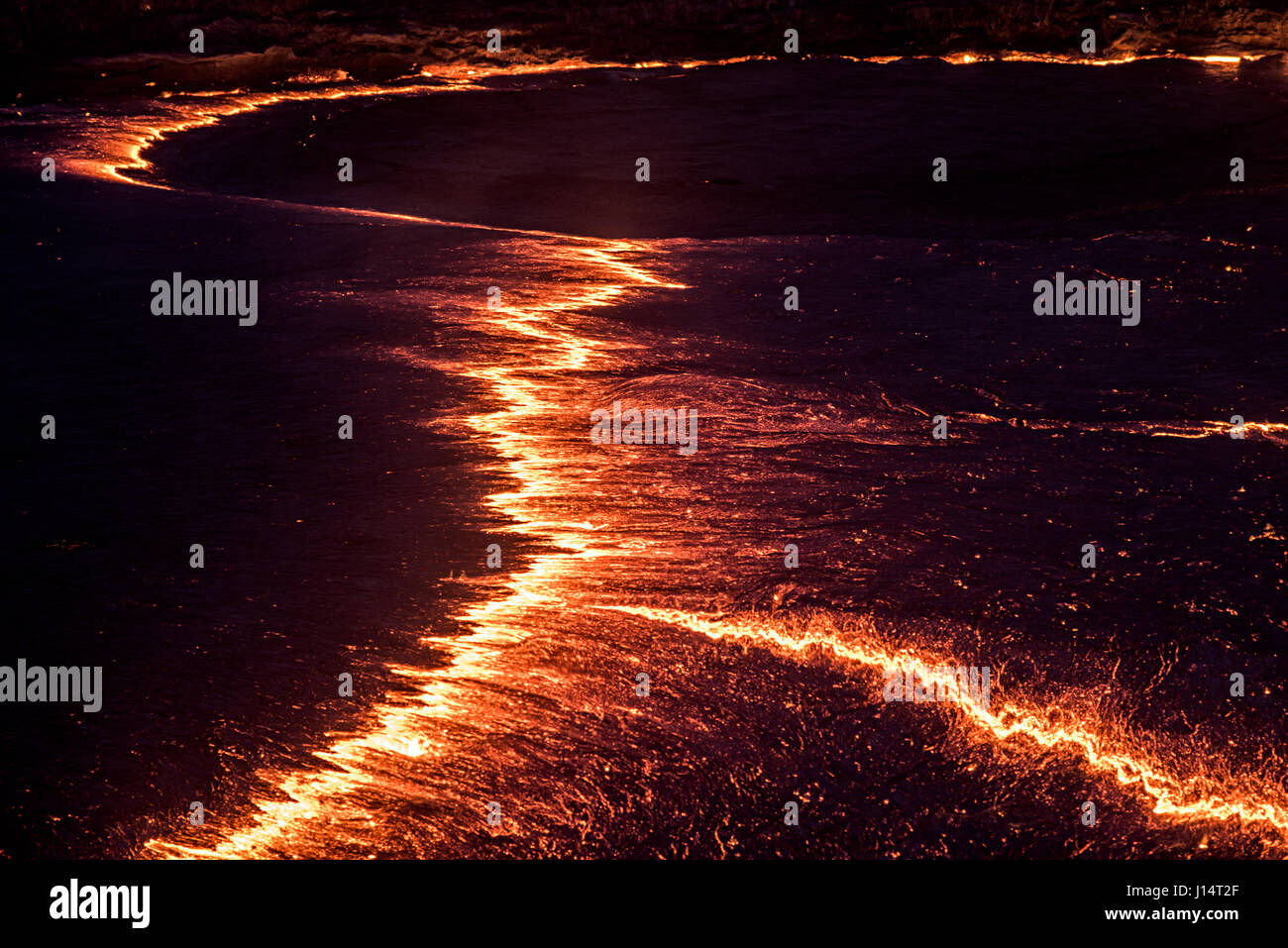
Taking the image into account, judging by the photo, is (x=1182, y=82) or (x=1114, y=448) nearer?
(x=1114, y=448)

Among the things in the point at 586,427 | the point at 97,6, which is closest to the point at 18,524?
the point at 586,427

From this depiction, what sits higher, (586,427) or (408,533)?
(586,427)

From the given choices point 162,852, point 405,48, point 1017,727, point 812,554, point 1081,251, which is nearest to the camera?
point 162,852

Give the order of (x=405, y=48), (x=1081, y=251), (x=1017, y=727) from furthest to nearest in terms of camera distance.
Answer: (x=405, y=48)
(x=1081, y=251)
(x=1017, y=727)

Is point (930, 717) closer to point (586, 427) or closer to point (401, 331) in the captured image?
point (586, 427)

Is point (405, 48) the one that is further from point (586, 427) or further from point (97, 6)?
point (586, 427)

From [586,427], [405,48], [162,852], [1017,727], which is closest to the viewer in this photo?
[162,852]

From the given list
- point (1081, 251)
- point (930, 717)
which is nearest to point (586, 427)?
point (930, 717)

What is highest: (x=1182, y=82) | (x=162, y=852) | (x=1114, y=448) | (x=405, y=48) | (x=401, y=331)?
(x=405, y=48)

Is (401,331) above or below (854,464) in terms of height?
above
